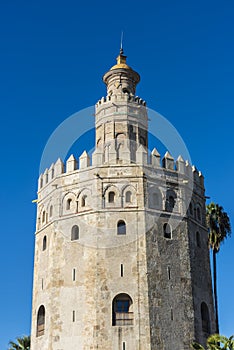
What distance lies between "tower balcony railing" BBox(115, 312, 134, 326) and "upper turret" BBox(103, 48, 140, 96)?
13.0 m

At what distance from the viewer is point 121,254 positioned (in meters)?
24.8

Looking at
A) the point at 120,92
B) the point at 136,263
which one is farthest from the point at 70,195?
the point at 120,92

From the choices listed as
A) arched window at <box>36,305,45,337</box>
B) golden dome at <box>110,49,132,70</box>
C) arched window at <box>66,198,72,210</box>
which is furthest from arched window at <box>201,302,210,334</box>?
golden dome at <box>110,49,132,70</box>

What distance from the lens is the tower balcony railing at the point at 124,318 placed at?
936 inches

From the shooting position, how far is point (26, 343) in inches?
→ 1126

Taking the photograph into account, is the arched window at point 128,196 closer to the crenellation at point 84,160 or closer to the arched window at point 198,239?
the crenellation at point 84,160

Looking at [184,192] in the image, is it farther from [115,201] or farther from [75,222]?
[75,222]

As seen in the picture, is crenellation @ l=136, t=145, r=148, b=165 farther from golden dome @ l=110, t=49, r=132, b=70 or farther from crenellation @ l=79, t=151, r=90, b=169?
golden dome @ l=110, t=49, r=132, b=70

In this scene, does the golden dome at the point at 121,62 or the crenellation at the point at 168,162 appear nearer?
the crenellation at the point at 168,162

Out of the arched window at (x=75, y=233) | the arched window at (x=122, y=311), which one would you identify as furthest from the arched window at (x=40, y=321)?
the arched window at (x=122, y=311)

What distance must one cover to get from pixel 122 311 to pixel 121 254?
255cm

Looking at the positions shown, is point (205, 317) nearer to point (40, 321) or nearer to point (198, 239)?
point (198, 239)

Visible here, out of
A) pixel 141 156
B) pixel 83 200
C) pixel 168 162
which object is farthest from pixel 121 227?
pixel 168 162

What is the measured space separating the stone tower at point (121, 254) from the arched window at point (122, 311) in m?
0.04
